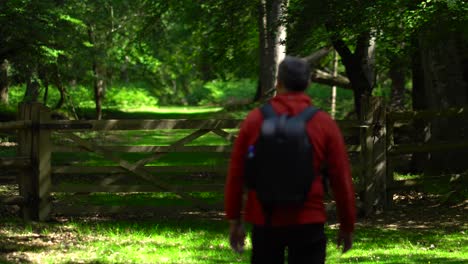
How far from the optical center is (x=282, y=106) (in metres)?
4.28

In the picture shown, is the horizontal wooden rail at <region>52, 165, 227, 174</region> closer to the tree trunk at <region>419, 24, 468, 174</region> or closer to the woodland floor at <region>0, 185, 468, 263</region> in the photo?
the woodland floor at <region>0, 185, 468, 263</region>

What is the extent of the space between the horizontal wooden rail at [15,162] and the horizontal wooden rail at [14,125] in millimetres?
422

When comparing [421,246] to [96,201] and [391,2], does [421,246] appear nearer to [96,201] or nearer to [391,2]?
[391,2]

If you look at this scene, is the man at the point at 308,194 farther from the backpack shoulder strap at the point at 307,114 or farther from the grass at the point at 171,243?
the grass at the point at 171,243

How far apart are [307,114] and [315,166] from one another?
0.31 metres

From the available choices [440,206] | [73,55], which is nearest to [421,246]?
[440,206]

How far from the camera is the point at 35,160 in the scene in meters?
10.4

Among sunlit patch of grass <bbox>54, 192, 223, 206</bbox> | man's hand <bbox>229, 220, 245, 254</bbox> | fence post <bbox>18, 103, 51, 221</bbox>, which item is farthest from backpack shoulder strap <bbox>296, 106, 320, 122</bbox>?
sunlit patch of grass <bbox>54, 192, 223, 206</bbox>

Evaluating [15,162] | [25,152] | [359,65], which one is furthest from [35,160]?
[359,65]

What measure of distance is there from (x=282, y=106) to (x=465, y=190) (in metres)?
9.26

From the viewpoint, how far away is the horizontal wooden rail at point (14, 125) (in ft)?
32.5

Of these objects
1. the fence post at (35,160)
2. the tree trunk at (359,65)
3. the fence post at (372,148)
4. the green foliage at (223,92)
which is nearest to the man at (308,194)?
the fence post at (35,160)

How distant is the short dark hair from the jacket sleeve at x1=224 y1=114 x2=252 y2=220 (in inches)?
11.9

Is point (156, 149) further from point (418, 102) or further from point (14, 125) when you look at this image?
point (418, 102)
